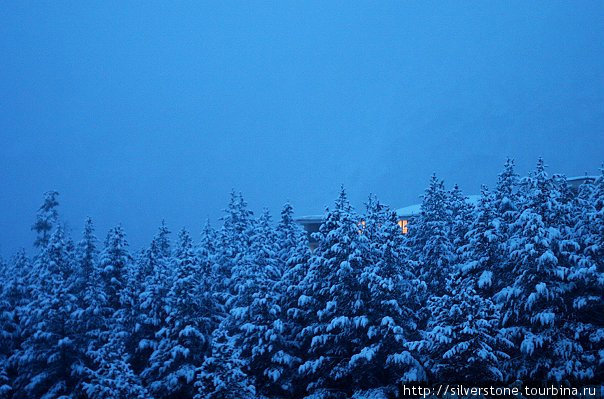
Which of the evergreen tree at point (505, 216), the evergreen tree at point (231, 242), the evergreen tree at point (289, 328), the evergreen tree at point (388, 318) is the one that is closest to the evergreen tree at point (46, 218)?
the evergreen tree at point (231, 242)

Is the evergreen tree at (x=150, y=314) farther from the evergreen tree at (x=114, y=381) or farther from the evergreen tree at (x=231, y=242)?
the evergreen tree at (x=114, y=381)

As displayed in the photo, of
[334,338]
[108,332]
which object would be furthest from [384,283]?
[108,332]

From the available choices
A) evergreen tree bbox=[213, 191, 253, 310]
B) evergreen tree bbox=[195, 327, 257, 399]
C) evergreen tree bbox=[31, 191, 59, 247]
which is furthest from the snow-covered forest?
evergreen tree bbox=[31, 191, 59, 247]

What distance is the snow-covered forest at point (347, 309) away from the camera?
2056cm

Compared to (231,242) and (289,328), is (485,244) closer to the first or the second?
(289,328)

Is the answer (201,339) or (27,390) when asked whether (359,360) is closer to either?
(201,339)

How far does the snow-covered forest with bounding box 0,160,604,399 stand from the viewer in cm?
2056

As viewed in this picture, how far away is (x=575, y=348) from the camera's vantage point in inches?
819

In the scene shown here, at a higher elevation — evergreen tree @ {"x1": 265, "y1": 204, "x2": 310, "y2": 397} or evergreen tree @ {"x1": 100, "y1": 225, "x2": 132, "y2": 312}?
evergreen tree @ {"x1": 100, "y1": 225, "x2": 132, "y2": 312}

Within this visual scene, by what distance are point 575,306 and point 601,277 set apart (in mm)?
1614

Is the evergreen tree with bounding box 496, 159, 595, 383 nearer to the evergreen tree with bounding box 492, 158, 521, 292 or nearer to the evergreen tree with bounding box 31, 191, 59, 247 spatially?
the evergreen tree with bounding box 492, 158, 521, 292

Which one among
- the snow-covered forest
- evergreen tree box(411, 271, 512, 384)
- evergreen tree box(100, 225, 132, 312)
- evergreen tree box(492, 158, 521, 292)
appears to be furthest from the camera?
evergreen tree box(100, 225, 132, 312)

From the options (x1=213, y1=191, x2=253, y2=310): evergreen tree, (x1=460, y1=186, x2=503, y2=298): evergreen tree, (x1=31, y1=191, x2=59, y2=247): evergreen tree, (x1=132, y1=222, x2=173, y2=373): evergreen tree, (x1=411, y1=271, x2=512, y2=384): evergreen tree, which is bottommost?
(x1=411, y1=271, x2=512, y2=384): evergreen tree

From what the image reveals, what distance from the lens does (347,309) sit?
79.9 ft
